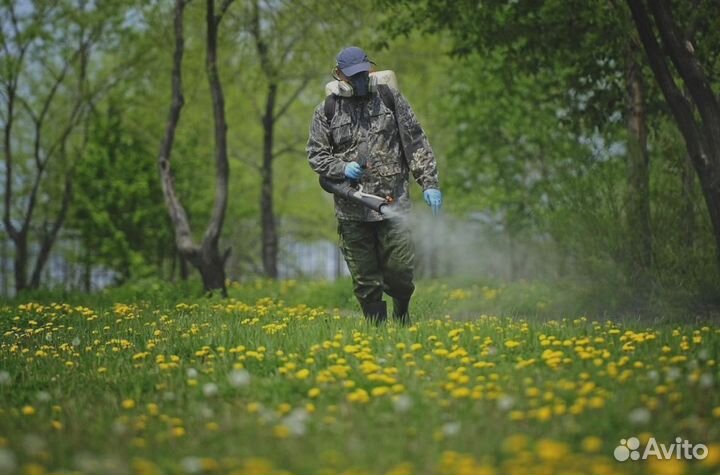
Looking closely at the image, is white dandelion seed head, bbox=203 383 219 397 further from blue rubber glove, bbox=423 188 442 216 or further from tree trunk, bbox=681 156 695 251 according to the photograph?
tree trunk, bbox=681 156 695 251

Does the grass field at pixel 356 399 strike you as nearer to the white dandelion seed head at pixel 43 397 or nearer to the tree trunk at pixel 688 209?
the white dandelion seed head at pixel 43 397

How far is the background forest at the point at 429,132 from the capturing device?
443 inches

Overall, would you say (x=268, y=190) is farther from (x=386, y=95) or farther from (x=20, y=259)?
(x=386, y=95)

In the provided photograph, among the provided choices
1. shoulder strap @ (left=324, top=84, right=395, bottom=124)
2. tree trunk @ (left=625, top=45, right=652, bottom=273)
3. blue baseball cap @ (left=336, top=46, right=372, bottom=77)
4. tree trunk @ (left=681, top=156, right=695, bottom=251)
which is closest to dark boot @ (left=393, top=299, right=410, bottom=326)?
shoulder strap @ (left=324, top=84, right=395, bottom=124)

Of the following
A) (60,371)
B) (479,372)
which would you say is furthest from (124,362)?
(479,372)

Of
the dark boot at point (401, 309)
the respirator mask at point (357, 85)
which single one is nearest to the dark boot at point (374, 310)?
the dark boot at point (401, 309)

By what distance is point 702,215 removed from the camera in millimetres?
11000

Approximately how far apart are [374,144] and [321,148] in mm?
440

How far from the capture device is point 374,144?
789 centimetres

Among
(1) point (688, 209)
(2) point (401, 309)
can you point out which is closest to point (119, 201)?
(1) point (688, 209)

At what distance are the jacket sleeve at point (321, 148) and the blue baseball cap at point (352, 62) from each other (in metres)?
0.42

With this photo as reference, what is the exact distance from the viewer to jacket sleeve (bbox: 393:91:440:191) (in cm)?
790

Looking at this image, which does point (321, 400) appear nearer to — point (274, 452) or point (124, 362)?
point (274, 452)

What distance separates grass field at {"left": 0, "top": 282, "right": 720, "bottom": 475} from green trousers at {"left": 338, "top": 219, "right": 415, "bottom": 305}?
60cm
